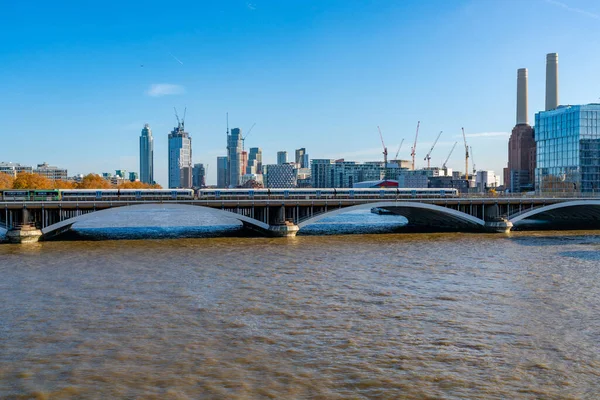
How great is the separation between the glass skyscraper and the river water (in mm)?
123460

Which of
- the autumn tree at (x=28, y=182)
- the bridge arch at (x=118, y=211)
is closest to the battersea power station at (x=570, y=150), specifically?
the bridge arch at (x=118, y=211)

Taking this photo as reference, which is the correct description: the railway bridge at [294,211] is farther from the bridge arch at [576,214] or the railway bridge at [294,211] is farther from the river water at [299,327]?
the river water at [299,327]

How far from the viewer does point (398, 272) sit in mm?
44188

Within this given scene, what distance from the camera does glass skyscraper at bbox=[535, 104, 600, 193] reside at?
159 meters

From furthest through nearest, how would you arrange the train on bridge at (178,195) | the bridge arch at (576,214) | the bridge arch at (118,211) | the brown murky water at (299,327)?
the bridge arch at (576,214) → the train on bridge at (178,195) → the bridge arch at (118,211) → the brown murky water at (299,327)

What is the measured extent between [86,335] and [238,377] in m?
9.58

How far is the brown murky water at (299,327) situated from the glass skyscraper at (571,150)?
124 m

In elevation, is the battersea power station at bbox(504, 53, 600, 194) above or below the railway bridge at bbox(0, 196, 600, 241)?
above

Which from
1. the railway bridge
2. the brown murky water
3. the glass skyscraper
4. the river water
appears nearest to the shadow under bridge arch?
the railway bridge

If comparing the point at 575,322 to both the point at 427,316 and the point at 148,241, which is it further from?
the point at 148,241

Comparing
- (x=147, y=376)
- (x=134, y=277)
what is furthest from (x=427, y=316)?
(x=134, y=277)

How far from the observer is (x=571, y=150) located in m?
164

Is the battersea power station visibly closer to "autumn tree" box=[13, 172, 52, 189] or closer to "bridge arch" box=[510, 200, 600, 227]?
"bridge arch" box=[510, 200, 600, 227]

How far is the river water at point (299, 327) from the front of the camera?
20.7m
